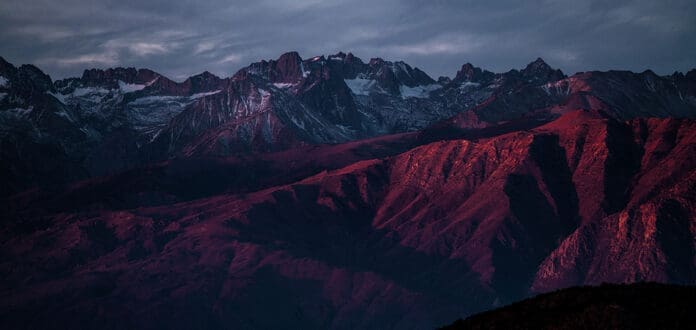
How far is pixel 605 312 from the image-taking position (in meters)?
146

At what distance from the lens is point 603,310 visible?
14638 centimetres

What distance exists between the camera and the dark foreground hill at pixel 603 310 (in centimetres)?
14338

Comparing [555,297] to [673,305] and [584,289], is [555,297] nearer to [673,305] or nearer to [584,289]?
[584,289]

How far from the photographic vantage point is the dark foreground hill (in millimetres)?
143375

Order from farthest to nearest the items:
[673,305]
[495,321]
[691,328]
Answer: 1. [495,321]
2. [673,305]
3. [691,328]

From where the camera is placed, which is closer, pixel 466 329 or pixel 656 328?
pixel 656 328

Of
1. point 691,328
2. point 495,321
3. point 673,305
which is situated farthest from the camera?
point 495,321

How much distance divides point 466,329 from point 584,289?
1901cm

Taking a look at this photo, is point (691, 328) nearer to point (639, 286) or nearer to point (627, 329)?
point (627, 329)

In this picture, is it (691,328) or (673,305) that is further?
(673,305)

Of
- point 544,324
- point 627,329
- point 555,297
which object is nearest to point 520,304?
point 555,297

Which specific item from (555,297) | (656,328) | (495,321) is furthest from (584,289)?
(656,328)

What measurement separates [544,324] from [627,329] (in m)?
12.2

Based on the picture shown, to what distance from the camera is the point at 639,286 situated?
532 ft
